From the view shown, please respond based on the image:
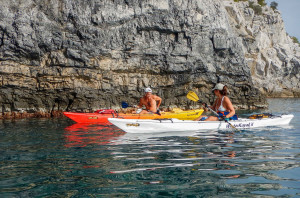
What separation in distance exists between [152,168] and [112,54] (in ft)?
53.9

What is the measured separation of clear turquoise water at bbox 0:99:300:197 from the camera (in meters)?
3.38

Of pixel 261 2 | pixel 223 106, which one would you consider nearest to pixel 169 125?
pixel 223 106

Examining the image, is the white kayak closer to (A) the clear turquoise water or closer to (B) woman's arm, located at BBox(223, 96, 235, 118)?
(B) woman's arm, located at BBox(223, 96, 235, 118)

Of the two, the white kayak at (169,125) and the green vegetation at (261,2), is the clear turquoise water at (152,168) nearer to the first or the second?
the white kayak at (169,125)

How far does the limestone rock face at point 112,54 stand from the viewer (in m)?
17.7

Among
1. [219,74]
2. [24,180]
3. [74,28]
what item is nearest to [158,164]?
[24,180]

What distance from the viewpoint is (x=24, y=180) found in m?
3.82

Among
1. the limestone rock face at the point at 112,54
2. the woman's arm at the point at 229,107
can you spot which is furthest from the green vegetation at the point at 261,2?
the woman's arm at the point at 229,107

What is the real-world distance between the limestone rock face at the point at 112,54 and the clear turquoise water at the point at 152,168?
39.6 feet

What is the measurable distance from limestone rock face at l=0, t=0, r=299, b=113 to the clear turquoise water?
12065mm

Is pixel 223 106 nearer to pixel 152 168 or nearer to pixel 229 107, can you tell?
pixel 229 107

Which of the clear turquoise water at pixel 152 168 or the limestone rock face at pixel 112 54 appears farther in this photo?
the limestone rock face at pixel 112 54

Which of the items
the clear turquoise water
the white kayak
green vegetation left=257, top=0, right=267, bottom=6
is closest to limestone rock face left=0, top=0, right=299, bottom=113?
the white kayak

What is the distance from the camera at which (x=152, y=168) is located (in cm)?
439
